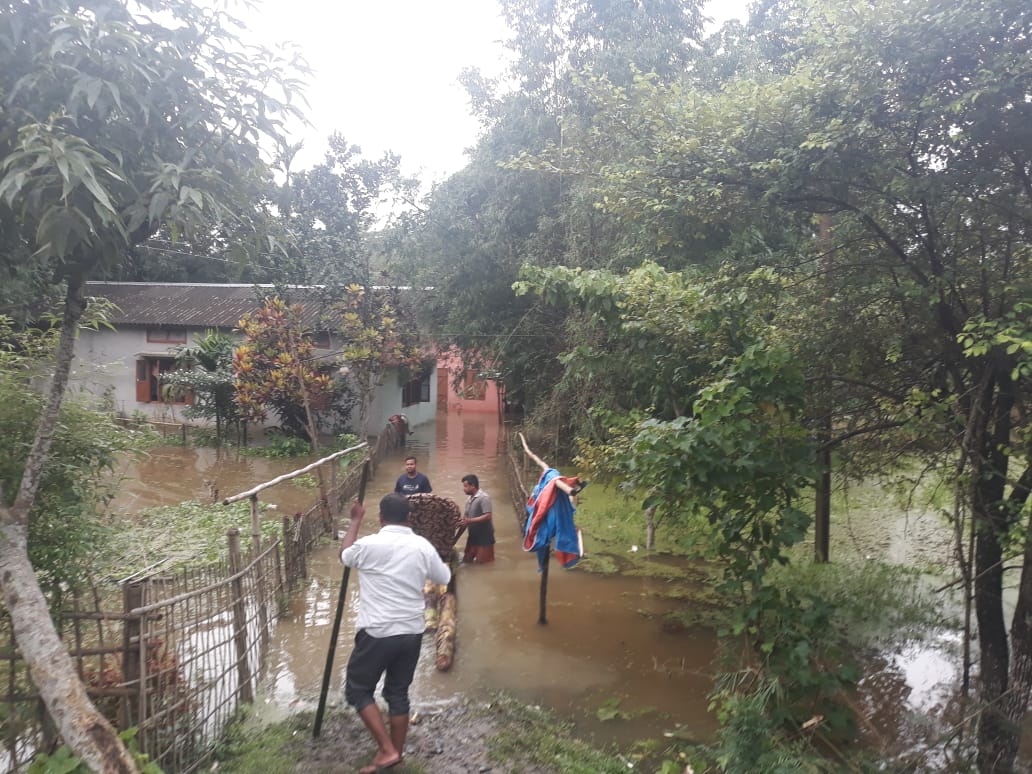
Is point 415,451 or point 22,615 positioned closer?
point 22,615

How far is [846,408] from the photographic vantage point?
573cm

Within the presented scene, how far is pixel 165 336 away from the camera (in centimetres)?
2152

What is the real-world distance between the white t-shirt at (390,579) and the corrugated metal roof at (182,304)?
50.1 ft

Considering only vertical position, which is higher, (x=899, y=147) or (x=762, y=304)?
(x=899, y=147)

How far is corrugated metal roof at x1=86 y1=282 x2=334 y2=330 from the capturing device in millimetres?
20859

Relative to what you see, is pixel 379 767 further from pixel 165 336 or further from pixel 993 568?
pixel 165 336

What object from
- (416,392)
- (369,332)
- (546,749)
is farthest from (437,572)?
(416,392)

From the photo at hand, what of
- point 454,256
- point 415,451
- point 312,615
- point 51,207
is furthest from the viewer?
point 415,451

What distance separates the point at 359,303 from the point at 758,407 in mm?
12342

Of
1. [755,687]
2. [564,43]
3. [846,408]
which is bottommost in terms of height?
[755,687]

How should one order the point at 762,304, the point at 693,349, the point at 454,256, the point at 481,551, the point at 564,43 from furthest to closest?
the point at 454,256 < the point at 564,43 < the point at 481,551 < the point at 693,349 < the point at 762,304

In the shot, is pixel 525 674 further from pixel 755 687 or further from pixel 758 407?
pixel 758 407

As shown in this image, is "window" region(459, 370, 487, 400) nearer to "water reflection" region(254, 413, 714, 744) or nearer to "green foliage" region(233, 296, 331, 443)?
"green foliage" region(233, 296, 331, 443)

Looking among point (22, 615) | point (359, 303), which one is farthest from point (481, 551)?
point (359, 303)
